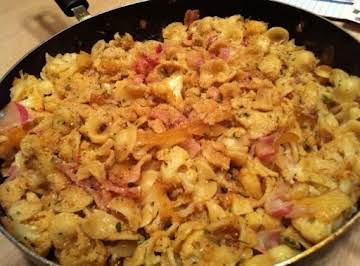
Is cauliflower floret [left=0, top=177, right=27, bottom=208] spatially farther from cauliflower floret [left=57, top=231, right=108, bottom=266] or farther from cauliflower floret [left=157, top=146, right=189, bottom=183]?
cauliflower floret [left=157, top=146, right=189, bottom=183]

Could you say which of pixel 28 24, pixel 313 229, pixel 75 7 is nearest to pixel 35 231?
pixel 313 229

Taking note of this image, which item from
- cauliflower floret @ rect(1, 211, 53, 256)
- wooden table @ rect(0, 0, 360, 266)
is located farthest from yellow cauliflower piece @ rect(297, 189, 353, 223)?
wooden table @ rect(0, 0, 360, 266)

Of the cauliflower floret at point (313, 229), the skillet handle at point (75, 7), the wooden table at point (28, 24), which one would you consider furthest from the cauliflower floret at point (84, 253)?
the wooden table at point (28, 24)

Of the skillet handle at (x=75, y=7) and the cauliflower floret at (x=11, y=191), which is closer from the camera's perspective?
the cauliflower floret at (x=11, y=191)

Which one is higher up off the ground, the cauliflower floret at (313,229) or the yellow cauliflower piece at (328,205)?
the yellow cauliflower piece at (328,205)

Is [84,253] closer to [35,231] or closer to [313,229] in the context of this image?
[35,231]

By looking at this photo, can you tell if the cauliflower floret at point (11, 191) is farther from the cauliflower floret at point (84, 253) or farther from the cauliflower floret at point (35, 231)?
the cauliflower floret at point (84, 253)

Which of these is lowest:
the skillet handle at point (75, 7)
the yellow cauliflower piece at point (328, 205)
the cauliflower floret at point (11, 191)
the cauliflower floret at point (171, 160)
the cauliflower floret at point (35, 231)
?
the cauliflower floret at point (35, 231)

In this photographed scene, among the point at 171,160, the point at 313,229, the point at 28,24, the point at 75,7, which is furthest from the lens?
the point at 28,24

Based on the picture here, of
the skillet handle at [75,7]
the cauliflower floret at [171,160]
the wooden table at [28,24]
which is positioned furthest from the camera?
the wooden table at [28,24]
